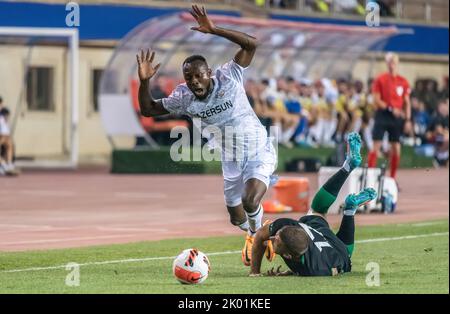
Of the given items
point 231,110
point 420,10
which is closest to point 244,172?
point 231,110

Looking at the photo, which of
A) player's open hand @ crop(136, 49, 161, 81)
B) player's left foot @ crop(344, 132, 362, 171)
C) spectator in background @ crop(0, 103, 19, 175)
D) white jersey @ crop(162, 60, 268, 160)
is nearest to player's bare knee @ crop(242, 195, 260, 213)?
white jersey @ crop(162, 60, 268, 160)

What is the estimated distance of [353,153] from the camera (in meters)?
13.9

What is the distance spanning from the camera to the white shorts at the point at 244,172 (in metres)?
13.7

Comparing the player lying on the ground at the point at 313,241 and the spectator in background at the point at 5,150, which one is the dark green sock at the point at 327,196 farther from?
the spectator in background at the point at 5,150

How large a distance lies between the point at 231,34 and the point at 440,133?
85.5ft

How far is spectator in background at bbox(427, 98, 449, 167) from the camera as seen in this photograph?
37.9 m

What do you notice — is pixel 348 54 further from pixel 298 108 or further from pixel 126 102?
pixel 126 102

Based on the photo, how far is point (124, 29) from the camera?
A: 3938 cm

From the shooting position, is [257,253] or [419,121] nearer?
[257,253]

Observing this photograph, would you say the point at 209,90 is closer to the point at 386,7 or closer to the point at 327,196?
the point at 327,196

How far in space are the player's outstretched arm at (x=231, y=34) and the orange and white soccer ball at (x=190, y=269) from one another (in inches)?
81.9

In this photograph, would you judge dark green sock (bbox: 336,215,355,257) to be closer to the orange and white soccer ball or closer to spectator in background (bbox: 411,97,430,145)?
the orange and white soccer ball

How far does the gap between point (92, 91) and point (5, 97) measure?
427 cm
